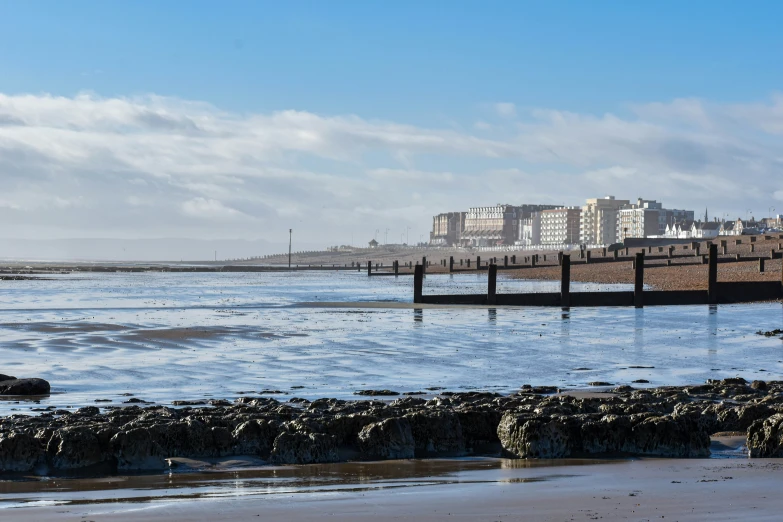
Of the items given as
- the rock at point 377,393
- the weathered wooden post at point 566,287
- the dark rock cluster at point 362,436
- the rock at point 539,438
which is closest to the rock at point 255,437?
the dark rock cluster at point 362,436

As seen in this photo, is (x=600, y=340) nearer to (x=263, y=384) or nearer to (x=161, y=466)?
(x=263, y=384)

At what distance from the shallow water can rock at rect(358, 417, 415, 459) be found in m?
4.51

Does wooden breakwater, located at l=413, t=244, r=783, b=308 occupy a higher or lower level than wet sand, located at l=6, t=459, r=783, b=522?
higher

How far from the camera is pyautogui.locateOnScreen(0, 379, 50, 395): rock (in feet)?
41.1

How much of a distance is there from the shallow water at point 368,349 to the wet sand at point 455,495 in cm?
518

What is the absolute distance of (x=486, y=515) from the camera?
584cm

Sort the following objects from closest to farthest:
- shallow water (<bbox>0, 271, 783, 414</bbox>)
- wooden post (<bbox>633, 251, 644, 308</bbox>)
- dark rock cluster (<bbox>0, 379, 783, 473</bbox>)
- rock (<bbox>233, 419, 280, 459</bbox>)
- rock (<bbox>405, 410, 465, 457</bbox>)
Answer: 1. dark rock cluster (<bbox>0, 379, 783, 473</bbox>)
2. rock (<bbox>233, 419, 280, 459</bbox>)
3. rock (<bbox>405, 410, 465, 457</bbox>)
4. shallow water (<bbox>0, 271, 783, 414</bbox>)
5. wooden post (<bbox>633, 251, 644, 308</bbox>)

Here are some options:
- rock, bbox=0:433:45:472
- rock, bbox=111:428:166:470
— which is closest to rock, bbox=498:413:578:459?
rock, bbox=111:428:166:470

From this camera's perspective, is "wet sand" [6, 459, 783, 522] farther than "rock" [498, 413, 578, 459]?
No

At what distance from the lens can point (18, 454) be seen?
25.3 ft

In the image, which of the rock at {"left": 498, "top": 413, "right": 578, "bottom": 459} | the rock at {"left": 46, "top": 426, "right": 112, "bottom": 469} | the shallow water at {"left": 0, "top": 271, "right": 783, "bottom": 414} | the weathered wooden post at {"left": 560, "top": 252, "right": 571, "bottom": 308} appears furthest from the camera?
the weathered wooden post at {"left": 560, "top": 252, "right": 571, "bottom": 308}

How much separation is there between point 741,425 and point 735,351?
9769mm

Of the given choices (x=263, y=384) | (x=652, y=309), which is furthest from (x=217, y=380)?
(x=652, y=309)

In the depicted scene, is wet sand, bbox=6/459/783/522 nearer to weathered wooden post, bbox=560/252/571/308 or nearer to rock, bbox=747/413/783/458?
rock, bbox=747/413/783/458
